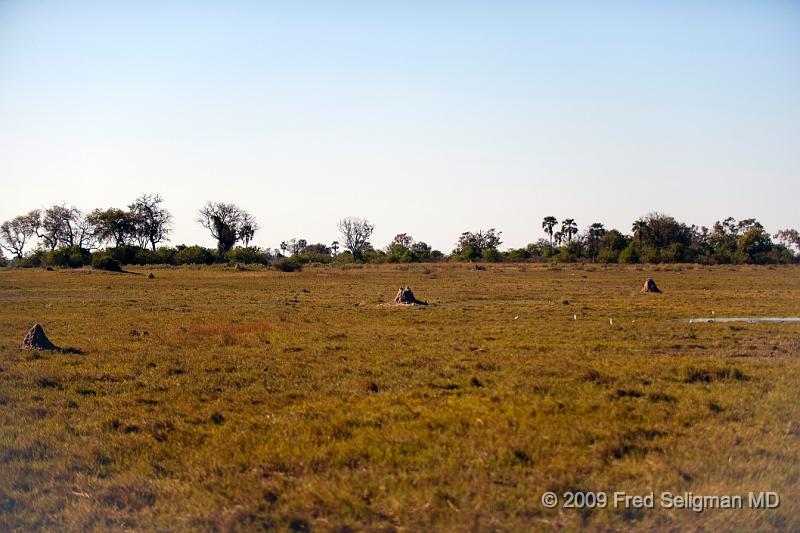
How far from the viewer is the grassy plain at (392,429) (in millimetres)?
7625

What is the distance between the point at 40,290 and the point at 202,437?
45.0 meters

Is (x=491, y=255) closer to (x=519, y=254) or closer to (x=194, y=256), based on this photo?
(x=519, y=254)

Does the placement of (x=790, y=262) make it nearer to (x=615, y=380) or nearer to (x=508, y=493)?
(x=615, y=380)

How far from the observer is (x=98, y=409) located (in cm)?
1225

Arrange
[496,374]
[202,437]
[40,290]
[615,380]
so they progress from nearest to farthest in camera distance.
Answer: [202,437]
[615,380]
[496,374]
[40,290]

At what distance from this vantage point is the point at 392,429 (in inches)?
398

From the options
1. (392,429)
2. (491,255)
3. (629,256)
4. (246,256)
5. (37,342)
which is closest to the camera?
(392,429)

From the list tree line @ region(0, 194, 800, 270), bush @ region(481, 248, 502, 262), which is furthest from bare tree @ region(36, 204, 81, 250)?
bush @ region(481, 248, 502, 262)

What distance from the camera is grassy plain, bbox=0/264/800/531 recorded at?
7.62m

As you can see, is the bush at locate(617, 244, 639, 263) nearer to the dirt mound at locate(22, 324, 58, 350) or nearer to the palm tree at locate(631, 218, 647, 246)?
the palm tree at locate(631, 218, 647, 246)

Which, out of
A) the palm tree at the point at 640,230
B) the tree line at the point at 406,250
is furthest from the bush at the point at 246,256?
the palm tree at the point at 640,230

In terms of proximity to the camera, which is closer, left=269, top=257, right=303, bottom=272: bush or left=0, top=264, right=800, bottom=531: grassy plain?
left=0, top=264, right=800, bottom=531: grassy plain

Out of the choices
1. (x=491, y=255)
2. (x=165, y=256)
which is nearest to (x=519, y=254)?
(x=491, y=255)

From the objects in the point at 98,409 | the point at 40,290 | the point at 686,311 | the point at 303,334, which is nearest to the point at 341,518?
the point at 98,409
